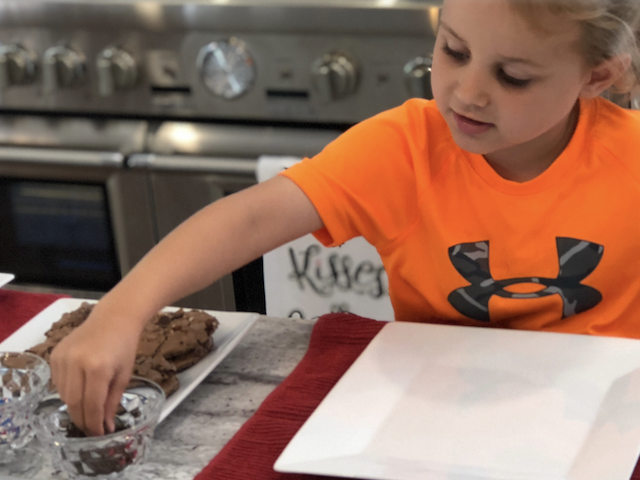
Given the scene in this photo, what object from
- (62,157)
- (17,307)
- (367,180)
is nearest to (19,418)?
(17,307)

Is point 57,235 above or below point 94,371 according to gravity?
below

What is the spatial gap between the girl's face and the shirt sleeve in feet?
0.41

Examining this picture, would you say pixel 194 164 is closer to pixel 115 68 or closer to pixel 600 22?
pixel 115 68

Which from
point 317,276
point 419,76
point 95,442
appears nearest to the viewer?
point 95,442

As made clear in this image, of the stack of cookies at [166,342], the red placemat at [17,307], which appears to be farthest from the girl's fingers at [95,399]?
the red placemat at [17,307]

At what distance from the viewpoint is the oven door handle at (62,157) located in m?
1.69

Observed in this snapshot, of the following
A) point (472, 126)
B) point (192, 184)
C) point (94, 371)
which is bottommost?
point (192, 184)

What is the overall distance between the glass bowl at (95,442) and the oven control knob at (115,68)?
1.08 meters

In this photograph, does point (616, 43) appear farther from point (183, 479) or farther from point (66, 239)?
point (66, 239)

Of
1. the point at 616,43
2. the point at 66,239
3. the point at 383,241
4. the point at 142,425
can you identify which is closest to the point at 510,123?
the point at 616,43

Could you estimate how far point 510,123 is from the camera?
811mm

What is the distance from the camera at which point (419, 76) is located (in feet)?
4.94

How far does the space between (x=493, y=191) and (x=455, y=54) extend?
0.63 ft

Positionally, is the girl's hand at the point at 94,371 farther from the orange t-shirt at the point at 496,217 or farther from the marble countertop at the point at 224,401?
the orange t-shirt at the point at 496,217
